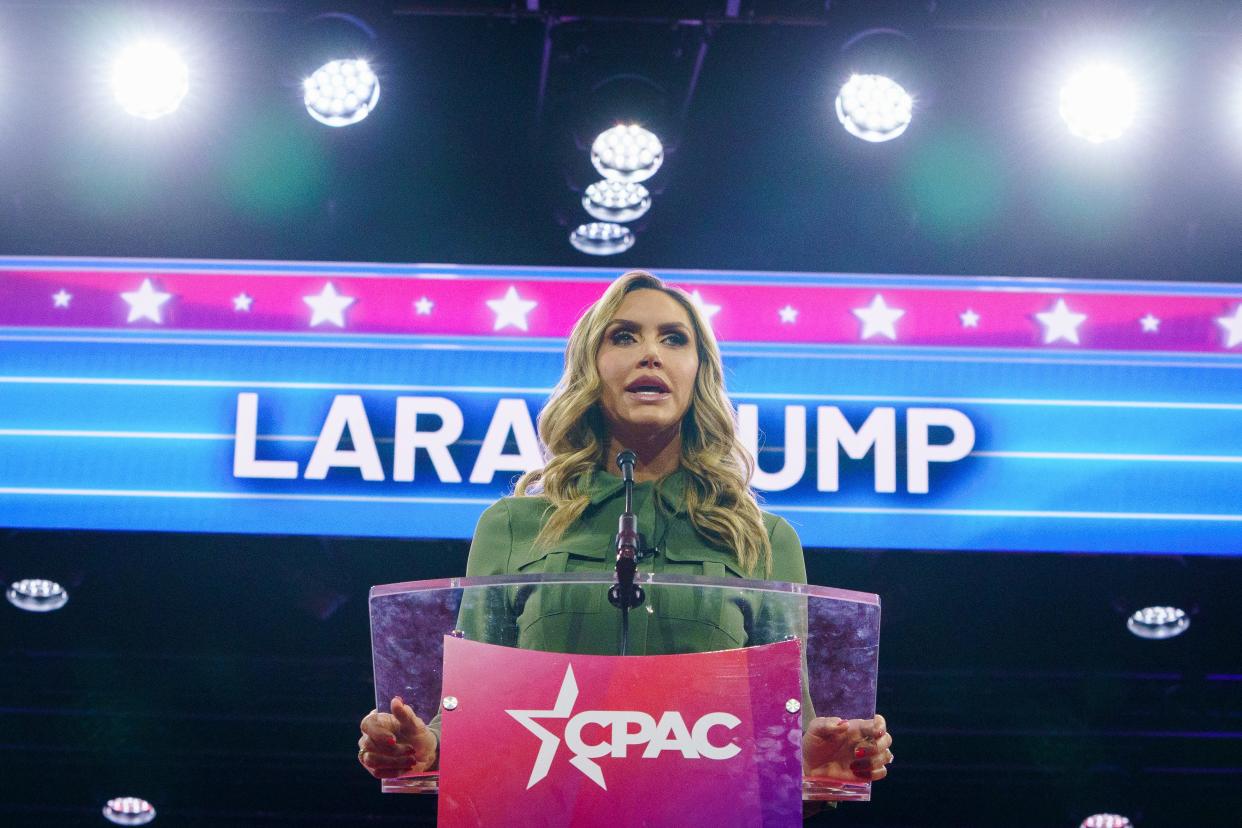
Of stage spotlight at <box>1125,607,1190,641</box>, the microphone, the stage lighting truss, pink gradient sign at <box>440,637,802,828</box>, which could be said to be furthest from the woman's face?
stage spotlight at <box>1125,607,1190,641</box>

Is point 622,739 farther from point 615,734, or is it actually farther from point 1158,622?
point 1158,622

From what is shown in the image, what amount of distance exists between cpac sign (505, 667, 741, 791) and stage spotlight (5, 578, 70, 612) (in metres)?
5.01

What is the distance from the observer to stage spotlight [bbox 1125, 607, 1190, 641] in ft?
19.2

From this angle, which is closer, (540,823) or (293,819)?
(540,823)

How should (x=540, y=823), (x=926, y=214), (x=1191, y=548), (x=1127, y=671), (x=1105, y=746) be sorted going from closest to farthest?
(x=540, y=823) → (x=1191, y=548) → (x=926, y=214) → (x=1127, y=671) → (x=1105, y=746)

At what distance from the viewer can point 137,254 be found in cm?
506

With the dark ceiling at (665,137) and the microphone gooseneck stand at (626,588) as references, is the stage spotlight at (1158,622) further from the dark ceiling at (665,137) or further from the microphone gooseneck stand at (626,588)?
the microphone gooseneck stand at (626,588)

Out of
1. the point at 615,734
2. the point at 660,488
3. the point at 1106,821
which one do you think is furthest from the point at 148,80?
the point at 1106,821

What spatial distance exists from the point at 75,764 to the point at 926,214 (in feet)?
16.4

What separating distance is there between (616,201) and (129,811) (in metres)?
4.45

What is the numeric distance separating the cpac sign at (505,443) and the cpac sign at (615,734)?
3.12 m

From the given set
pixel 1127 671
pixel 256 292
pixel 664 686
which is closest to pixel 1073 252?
pixel 1127 671

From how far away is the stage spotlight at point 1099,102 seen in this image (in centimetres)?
434

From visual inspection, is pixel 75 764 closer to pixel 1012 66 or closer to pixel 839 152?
pixel 839 152
